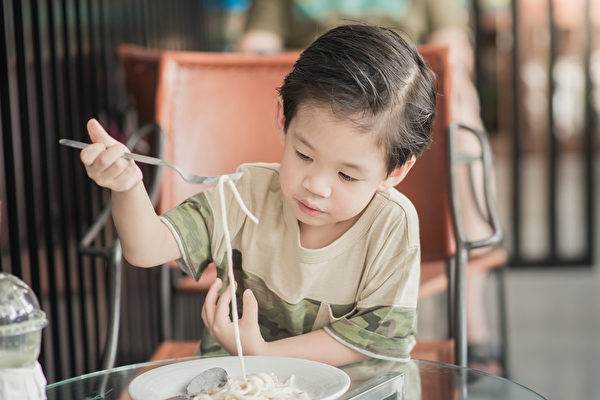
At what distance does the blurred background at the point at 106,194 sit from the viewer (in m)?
1.88

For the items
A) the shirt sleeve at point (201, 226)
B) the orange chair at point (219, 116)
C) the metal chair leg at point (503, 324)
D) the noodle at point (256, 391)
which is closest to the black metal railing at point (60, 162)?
the orange chair at point (219, 116)

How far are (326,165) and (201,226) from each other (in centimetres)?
28

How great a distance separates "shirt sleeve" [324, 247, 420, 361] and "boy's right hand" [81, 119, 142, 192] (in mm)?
380

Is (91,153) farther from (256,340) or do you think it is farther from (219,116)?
(219,116)

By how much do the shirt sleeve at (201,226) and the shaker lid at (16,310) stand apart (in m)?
0.41

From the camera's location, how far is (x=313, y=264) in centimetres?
138

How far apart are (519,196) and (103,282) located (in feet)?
8.70

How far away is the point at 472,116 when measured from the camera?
2834mm

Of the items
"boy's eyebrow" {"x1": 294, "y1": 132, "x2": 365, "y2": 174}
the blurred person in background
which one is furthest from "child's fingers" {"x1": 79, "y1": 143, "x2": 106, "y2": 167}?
the blurred person in background

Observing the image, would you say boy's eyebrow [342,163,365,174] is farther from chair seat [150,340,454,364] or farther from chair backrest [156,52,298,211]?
chair backrest [156,52,298,211]

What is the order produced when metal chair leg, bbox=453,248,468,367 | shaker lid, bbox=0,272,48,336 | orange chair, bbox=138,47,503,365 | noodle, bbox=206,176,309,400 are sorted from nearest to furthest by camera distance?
1. shaker lid, bbox=0,272,48,336
2. noodle, bbox=206,176,309,400
3. metal chair leg, bbox=453,248,468,367
4. orange chair, bbox=138,47,503,365

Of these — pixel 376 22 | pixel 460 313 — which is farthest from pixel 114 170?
pixel 376 22

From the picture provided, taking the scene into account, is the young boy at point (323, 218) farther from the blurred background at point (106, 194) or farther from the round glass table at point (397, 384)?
the blurred background at point (106, 194)

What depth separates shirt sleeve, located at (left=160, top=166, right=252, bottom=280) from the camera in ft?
4.56
